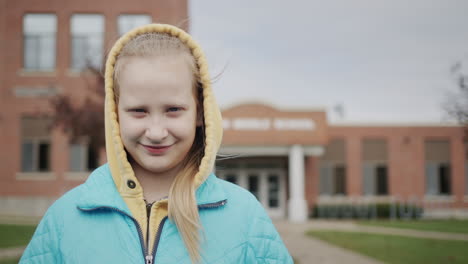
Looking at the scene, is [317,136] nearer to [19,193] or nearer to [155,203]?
[19,193]

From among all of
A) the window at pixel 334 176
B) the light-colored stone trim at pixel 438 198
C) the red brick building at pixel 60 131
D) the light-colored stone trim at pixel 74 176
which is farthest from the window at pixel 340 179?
the light-colored stone trim at pixel 74 176

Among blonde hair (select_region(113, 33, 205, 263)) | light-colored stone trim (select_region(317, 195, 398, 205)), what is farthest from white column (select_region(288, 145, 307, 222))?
blonde hair (select_region(113, 33, 205, 263))

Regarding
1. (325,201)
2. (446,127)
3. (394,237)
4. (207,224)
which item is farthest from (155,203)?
(446,127)

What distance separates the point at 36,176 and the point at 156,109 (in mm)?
24388

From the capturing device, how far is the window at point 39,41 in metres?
24.5

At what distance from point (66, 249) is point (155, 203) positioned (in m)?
0.34

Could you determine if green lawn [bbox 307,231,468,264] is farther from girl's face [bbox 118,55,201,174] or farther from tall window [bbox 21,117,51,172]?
tall window [bbox 21,117,51,172]

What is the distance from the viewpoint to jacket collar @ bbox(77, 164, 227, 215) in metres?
1.79

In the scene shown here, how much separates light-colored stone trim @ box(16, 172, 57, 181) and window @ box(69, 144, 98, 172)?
0.98 m

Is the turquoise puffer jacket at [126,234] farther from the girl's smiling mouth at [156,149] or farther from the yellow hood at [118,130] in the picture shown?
the girl's smiling mouth at [156,149]

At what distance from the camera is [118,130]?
6.33 feet

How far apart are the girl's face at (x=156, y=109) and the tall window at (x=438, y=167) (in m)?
30.0

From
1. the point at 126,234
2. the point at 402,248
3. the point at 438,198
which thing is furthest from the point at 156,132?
the point at 438,198

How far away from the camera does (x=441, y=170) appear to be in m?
29.7
